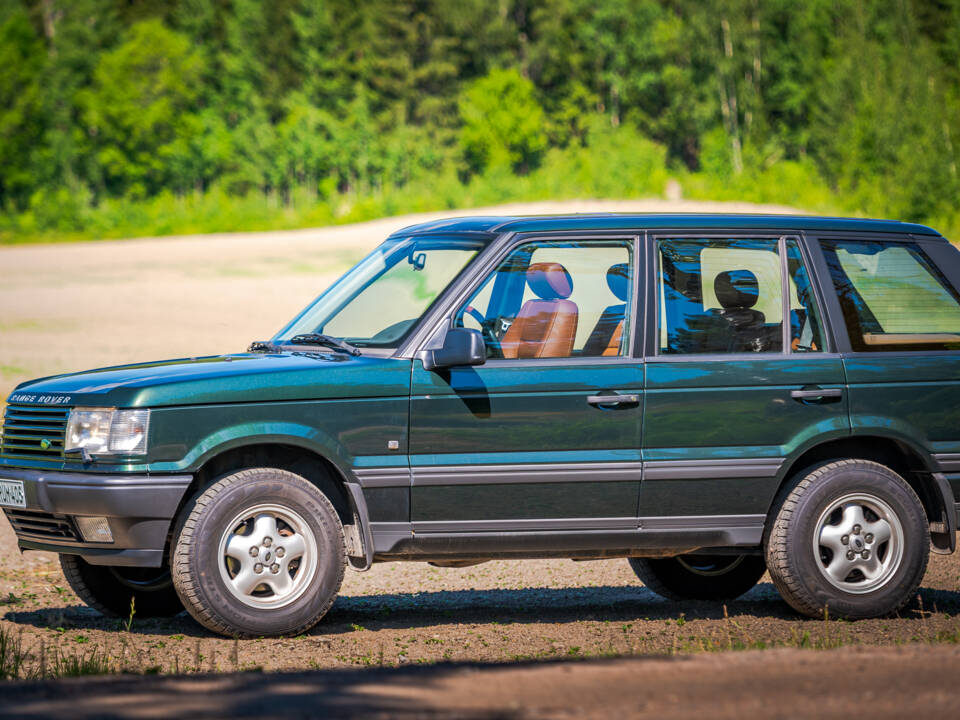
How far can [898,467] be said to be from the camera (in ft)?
23.9

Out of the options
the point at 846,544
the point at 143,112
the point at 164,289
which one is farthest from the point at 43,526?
the point at 143,112

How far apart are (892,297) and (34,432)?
4639 millimetres

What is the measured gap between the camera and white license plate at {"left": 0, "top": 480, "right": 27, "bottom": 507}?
637cm

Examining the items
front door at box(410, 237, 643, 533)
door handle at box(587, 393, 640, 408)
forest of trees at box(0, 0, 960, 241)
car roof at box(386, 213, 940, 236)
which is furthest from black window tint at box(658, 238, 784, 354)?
forest of trees at box(0, 0, 960, 241)

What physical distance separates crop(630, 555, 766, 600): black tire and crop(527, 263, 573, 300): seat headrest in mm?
2140

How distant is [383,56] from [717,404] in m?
77.5

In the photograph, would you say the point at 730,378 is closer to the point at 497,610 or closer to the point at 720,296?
the point at 720,296

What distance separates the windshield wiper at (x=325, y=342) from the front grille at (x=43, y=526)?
1.54m

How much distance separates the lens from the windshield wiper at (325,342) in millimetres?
6715

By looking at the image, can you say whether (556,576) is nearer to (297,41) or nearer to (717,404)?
(717,404)

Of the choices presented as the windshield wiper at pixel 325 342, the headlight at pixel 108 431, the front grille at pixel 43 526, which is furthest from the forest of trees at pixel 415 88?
the headlight at pixel 108 431

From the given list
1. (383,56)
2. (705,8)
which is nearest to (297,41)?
(383,56)

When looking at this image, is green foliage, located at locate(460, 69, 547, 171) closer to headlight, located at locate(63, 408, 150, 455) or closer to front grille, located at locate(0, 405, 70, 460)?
front grille, located at locate(0, 405, 70, 460)

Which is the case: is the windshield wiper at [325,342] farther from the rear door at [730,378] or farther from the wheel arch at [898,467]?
the wheel arch at [898,467]
